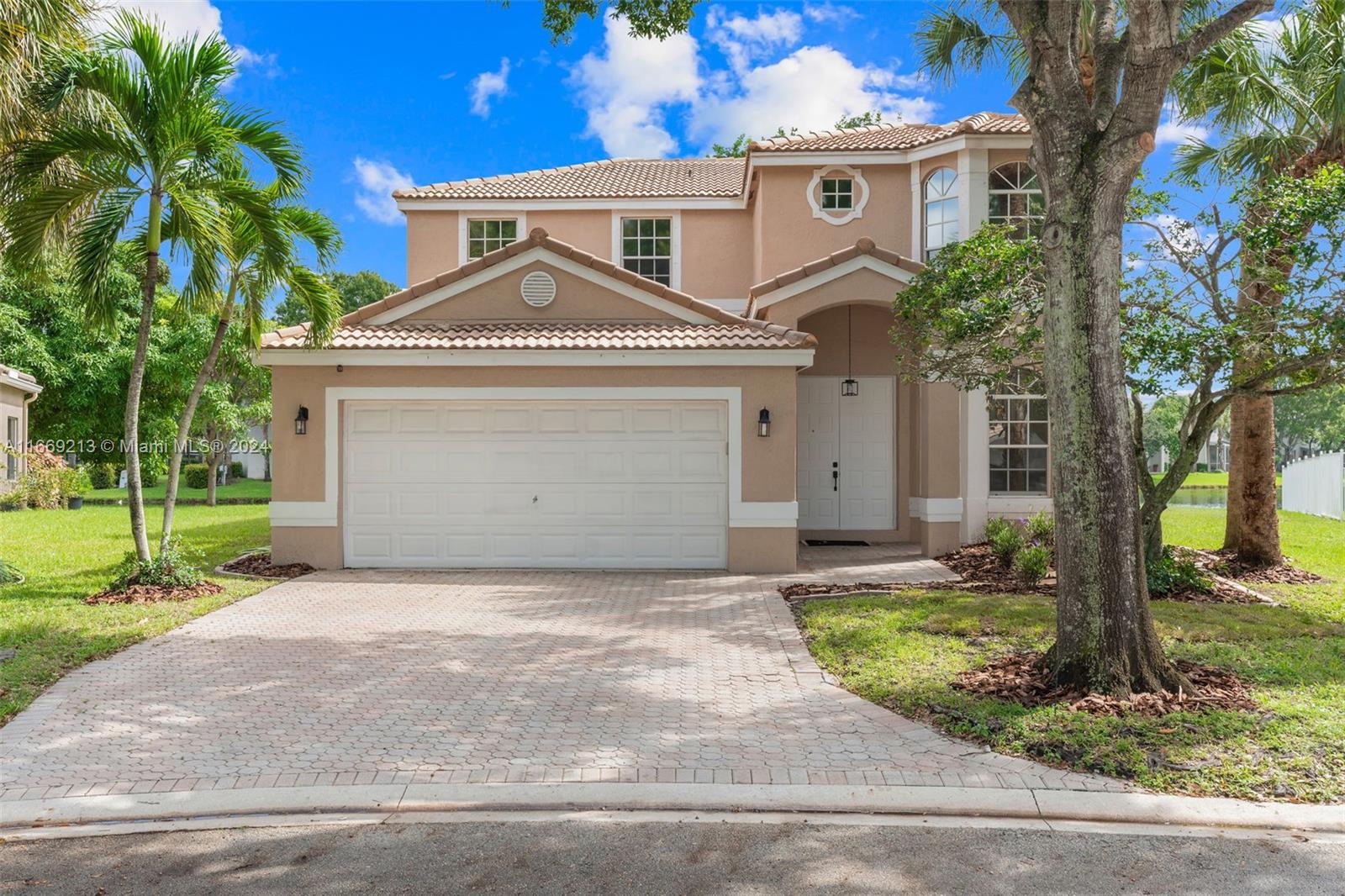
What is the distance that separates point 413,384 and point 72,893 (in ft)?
30.3

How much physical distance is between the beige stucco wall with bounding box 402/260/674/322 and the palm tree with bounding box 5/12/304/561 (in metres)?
3.15

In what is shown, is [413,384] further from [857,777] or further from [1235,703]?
[1235,703]

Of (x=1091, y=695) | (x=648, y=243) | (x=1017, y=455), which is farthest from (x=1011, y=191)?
(x=1091, y=695)

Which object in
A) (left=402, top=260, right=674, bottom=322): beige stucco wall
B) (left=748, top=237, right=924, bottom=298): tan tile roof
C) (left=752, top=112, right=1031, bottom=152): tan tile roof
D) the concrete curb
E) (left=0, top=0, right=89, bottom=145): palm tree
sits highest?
(left=752, top=112, right=1031, bottom=152): tan tile roof

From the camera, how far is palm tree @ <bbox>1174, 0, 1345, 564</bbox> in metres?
12.3

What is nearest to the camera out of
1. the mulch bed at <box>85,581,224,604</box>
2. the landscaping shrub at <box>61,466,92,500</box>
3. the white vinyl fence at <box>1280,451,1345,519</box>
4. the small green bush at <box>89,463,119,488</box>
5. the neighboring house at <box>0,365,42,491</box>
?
the mulch bed at <box>85,581,224,604</box>

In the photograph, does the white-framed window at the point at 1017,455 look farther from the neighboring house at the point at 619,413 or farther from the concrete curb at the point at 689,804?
the concrete curb at the point at 689,804

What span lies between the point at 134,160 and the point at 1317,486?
25639 millimetres

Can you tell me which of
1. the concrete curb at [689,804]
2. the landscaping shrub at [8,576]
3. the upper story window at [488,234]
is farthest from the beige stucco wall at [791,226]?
the concrete curb at [689,804]

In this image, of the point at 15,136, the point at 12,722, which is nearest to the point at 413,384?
the point at 15,136

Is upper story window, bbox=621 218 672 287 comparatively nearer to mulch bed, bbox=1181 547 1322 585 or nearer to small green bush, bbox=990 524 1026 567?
small green bush, bbox=990 524 1026 567

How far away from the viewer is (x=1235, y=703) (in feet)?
20.1

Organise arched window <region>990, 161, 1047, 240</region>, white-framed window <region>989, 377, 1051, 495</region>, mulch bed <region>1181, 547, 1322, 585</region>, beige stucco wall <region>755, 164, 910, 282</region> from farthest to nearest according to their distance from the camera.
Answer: beige stucco wall <region>755, 164, 910, 282</region> → arched window <region>990, 161, 1047, 240</region> → white-framed window <region>989, 377, 1051, 495</region> → mulch bed <region>1181, 547, 1322, 585</region>

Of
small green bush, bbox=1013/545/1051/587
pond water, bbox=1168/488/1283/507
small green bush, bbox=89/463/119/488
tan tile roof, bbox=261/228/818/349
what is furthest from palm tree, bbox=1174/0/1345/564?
small green bush, bbox=89/463/119/488
